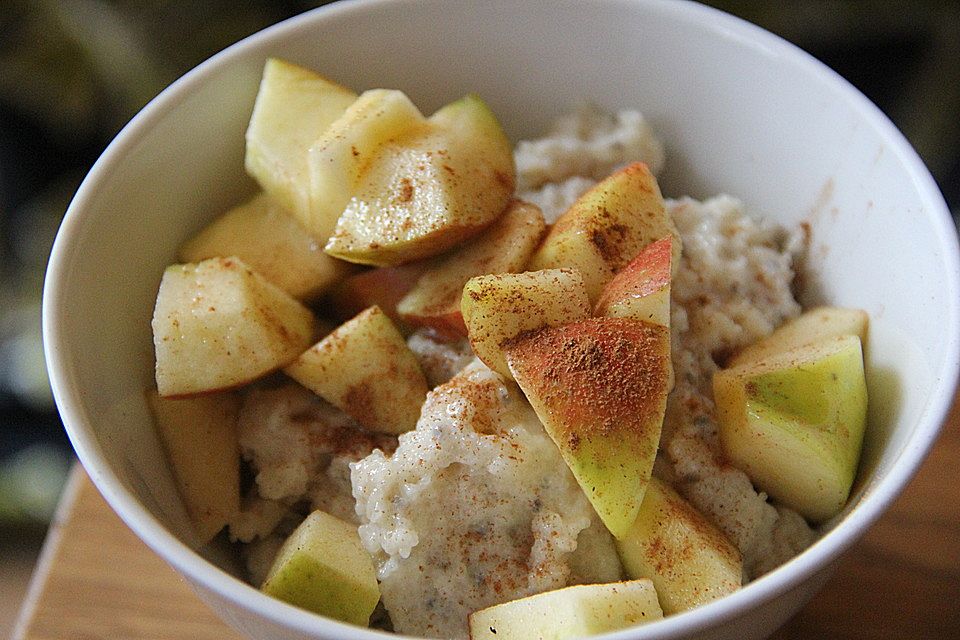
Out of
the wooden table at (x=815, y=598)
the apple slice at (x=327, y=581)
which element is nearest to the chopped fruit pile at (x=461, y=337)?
the apple slice at (x=327, y=581)

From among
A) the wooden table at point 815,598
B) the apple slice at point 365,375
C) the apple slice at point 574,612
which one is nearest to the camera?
the apple slice at point 574,612

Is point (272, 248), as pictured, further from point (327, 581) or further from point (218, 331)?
point (327, 581)

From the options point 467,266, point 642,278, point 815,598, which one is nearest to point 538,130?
point 467,266

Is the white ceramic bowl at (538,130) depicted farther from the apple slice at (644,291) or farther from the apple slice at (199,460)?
the apple slice at (644,291)

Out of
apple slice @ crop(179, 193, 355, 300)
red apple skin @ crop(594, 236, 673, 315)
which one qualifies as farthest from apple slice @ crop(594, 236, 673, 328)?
apple slice @ crop(179, 193, 355, 300)

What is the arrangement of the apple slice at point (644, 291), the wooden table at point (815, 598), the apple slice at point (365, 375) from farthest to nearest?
the wooden table at point (815, 598) → the apple slice at point (365, 375) → the apple slice at point (644, 291)
